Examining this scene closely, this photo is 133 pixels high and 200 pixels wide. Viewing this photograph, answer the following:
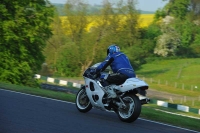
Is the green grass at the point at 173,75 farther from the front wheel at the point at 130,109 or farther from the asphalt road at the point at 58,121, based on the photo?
Answer: the front wheel at the point at 130,109

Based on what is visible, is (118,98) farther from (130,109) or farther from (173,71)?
(173,71)

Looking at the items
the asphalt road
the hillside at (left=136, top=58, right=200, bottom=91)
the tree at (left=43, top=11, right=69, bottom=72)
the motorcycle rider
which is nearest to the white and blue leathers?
the motorcycle rider

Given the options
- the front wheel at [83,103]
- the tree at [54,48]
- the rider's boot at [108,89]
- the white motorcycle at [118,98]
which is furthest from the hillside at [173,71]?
the rider's boot at [108,89]

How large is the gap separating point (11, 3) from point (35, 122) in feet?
126

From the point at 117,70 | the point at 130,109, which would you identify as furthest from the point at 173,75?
the point at 130,109

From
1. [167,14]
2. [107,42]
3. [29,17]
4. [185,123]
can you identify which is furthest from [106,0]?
[185,123]

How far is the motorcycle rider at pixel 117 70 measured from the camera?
42.8ft

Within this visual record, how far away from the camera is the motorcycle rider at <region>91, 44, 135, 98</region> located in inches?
514

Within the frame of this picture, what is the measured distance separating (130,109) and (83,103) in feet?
6.25

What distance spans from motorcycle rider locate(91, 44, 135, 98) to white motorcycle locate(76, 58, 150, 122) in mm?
99

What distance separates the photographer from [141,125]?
1245 centimetres

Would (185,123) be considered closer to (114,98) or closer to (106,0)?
(114,98)

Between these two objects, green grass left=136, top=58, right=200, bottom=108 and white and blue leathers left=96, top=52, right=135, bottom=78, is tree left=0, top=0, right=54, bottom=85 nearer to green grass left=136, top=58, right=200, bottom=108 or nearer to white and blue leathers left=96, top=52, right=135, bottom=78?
green grass left=136, top=58, right=200, bottom=108

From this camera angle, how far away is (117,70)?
13195mm
